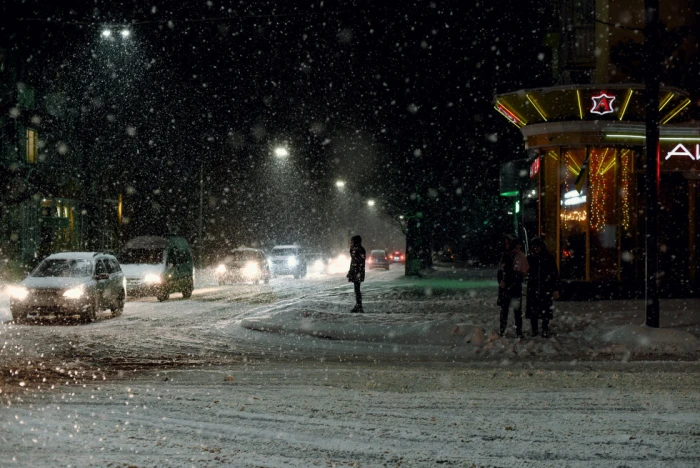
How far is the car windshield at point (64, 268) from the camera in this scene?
16.5 meters

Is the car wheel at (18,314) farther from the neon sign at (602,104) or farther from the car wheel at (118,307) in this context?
the neon sign at (602,104)

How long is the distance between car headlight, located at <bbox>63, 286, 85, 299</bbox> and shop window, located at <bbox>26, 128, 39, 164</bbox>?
2373 centimetres

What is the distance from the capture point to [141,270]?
22.2 meters

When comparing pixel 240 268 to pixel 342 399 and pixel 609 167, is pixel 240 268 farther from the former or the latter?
pixel 342 399

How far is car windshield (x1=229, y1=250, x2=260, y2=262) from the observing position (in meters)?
32.6

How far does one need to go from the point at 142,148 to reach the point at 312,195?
32405 mm

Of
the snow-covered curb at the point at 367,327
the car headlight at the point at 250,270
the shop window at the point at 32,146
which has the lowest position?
the snow-covered curb at the point at 367,327

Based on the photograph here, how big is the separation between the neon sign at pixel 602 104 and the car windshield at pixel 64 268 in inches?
552

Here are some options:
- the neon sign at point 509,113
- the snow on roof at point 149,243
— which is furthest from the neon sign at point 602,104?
the snow on roof at point 149,243

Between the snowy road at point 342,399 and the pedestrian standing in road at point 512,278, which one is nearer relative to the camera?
the snowy road at point 342,399

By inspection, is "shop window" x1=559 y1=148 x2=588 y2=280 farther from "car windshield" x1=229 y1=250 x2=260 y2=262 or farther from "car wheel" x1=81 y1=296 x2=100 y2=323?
"car windshield" x1=229 y1=250 x2=260 y2=262

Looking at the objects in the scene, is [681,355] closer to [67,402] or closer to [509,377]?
[509,377]

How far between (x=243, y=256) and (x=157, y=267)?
10.5 metres

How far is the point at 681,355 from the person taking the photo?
35.2 feet
